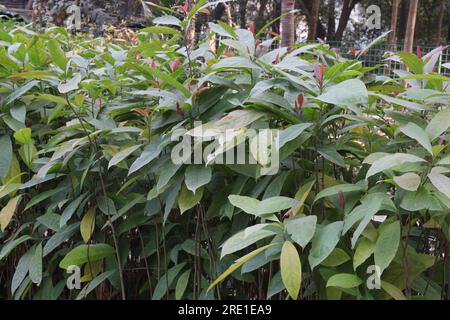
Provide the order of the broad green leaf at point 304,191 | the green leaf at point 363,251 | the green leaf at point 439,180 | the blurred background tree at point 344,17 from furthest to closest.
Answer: the blurred background tree at point 344,17, the broad green leaf at point 304,191, the green leaf at point 363,251, the green leaf at point 439,180

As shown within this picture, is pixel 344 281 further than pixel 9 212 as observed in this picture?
No

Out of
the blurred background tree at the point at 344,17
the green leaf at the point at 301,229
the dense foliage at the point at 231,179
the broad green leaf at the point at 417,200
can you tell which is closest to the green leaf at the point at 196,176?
the dense foliage at the point at 231,179

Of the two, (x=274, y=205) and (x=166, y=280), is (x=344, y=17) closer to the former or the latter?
(x=166, y=280)

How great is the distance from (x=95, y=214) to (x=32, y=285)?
39 cm

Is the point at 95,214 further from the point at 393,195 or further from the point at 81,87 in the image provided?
the point at 393,195

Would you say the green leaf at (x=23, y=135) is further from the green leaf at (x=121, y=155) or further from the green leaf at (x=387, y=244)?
the green leaf at (x=387, y=244)

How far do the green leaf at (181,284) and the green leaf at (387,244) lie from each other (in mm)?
569

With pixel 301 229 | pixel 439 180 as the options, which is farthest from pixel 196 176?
pixel 439 180

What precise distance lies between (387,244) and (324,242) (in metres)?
0.13

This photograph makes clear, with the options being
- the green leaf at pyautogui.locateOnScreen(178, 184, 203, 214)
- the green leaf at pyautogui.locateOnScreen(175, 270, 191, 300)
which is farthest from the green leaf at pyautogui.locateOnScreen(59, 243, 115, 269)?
the green leaf at pyautogui.locateOnScreen(178, 184, 203, 214)

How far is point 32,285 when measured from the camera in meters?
1.84

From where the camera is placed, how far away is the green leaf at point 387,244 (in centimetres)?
112

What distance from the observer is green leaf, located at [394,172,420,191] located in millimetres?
1082

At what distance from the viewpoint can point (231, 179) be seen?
152 cm
